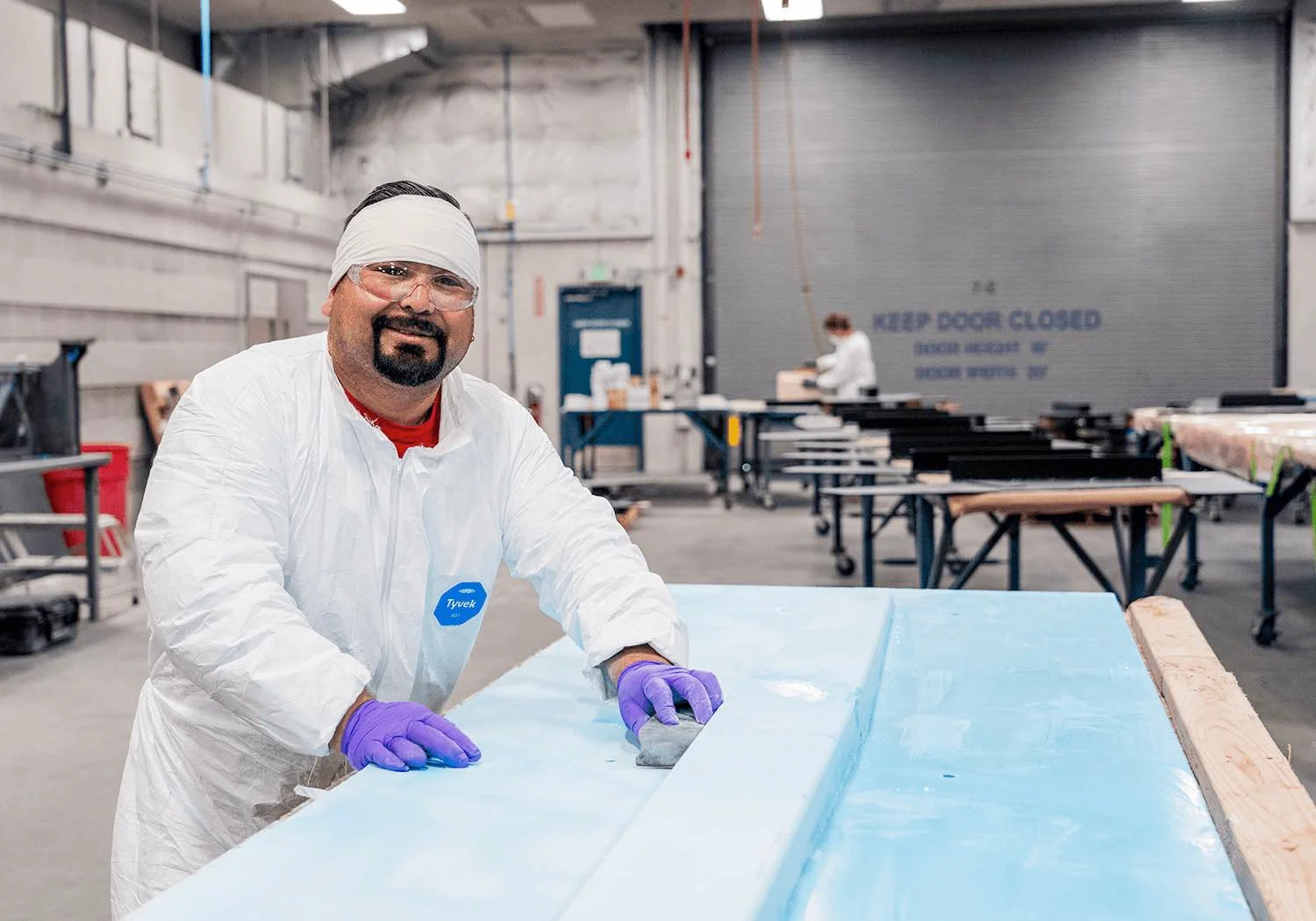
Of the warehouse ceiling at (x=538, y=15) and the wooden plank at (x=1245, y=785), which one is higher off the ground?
the warehouse ceiling at (x=538, y=15)

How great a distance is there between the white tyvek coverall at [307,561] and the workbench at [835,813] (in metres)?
0.17

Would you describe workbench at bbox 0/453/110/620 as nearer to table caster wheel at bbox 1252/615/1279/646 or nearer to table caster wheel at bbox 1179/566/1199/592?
table caster wheel at bbox 1252/615/1279/646

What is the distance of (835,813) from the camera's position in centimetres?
116

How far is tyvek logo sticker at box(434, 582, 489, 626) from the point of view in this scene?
1.73 metres

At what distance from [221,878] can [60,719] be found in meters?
3.17

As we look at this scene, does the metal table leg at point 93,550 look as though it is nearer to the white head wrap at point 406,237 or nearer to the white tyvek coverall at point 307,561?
the white tyvek coverall at point 307,561

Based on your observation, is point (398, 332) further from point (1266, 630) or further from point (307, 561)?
point (1266, 630)

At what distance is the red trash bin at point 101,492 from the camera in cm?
593

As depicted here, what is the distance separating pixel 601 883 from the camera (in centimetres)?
92

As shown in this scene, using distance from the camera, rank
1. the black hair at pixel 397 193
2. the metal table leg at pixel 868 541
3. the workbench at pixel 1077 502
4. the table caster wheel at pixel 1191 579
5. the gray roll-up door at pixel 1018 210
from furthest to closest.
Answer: the gray roll-up door at pixel 1018 210 → the table caster wheel at pixel 1191 579 → the metal table leg at pixel 868 541 → the workbench at pixel 1077 502 → the black hair at pixel 397 193

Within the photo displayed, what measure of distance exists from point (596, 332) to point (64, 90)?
17.0 feet

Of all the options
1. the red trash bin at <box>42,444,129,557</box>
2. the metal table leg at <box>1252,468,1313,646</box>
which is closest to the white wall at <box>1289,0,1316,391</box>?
the metal table leg at <box>1252,468,1313,646</box>

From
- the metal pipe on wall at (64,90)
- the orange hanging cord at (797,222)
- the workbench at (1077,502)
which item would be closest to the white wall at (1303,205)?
the orange hanging cord at (797,222)

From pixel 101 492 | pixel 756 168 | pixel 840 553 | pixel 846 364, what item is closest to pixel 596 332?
pixel 756 168
